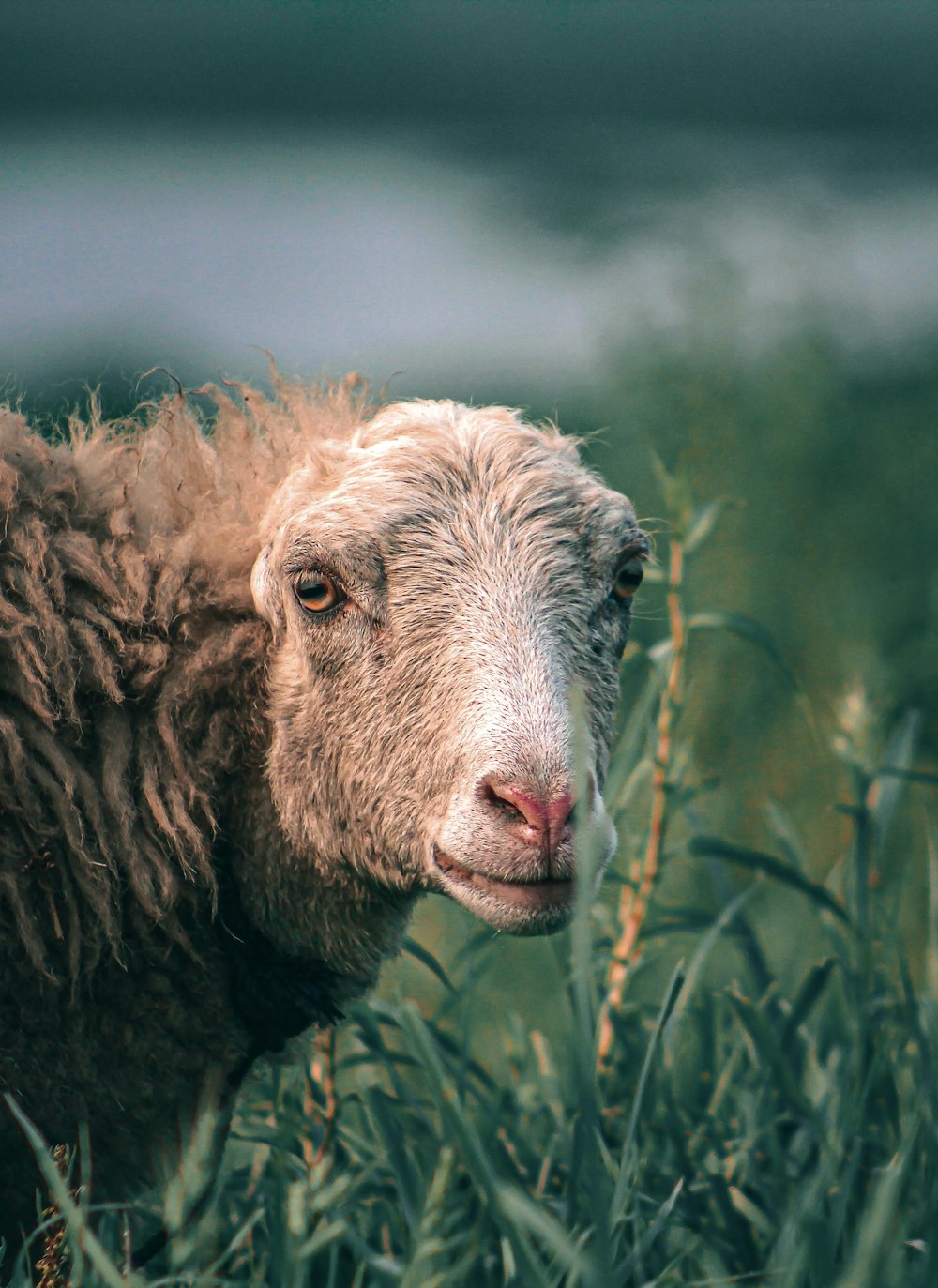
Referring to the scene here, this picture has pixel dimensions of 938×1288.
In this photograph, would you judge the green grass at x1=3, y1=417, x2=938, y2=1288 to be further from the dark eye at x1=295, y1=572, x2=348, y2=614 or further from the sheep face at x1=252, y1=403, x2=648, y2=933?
the dark eye at x1=295, y1=572, x2=348, y2=614

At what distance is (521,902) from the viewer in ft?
7.49

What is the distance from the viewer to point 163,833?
2.54 metres

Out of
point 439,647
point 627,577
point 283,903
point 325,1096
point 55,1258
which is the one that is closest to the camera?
point 55,1258

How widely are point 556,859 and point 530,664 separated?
39cm

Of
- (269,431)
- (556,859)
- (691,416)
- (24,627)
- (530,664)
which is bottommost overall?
(556,859)

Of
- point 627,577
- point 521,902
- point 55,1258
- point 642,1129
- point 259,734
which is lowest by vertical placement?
point 55,1258

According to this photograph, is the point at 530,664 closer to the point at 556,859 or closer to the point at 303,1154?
the point at 556,859

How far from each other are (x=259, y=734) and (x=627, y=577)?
881 millimetres

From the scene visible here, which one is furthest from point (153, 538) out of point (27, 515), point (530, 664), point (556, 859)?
point (556, 859)

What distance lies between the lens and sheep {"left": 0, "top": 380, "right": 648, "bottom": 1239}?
2.36m

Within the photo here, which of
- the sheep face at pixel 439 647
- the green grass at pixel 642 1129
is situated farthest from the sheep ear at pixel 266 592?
the green grass at pixel 642 1129

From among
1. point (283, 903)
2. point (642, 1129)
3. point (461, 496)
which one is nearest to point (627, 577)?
point (461, 496)

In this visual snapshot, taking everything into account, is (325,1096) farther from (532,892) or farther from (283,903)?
(532,892)

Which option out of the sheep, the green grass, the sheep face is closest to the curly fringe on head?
the sheep
